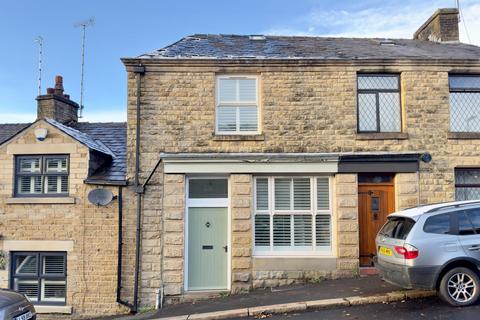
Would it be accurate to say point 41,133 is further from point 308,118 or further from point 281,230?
point 308,118

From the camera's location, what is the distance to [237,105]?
1138cm

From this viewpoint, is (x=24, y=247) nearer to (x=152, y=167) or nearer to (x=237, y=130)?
(x=152, y=167)

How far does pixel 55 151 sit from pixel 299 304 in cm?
709

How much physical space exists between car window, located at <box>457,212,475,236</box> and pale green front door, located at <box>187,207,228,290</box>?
5.35 meters

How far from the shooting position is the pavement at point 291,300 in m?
8.61

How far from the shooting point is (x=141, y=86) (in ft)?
36.9

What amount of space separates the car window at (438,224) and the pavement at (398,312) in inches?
52.4

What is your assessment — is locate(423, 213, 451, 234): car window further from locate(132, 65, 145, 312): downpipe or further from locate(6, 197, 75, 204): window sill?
locate(6, 197, 75, 204): window sill

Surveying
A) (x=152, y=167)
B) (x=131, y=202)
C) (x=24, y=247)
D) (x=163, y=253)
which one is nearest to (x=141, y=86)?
(x=152, y=167)

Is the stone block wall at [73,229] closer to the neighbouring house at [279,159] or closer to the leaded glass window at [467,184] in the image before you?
the neighbouring house at [279,159]

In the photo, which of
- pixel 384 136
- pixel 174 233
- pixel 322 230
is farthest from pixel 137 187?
pixel 384 136

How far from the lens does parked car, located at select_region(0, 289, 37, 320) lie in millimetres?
6230

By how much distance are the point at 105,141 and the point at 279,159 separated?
553cm

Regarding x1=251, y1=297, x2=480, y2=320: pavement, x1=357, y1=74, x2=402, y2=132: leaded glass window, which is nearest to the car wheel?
x1=251, y1=297, x2=480, y2=320: pavement
